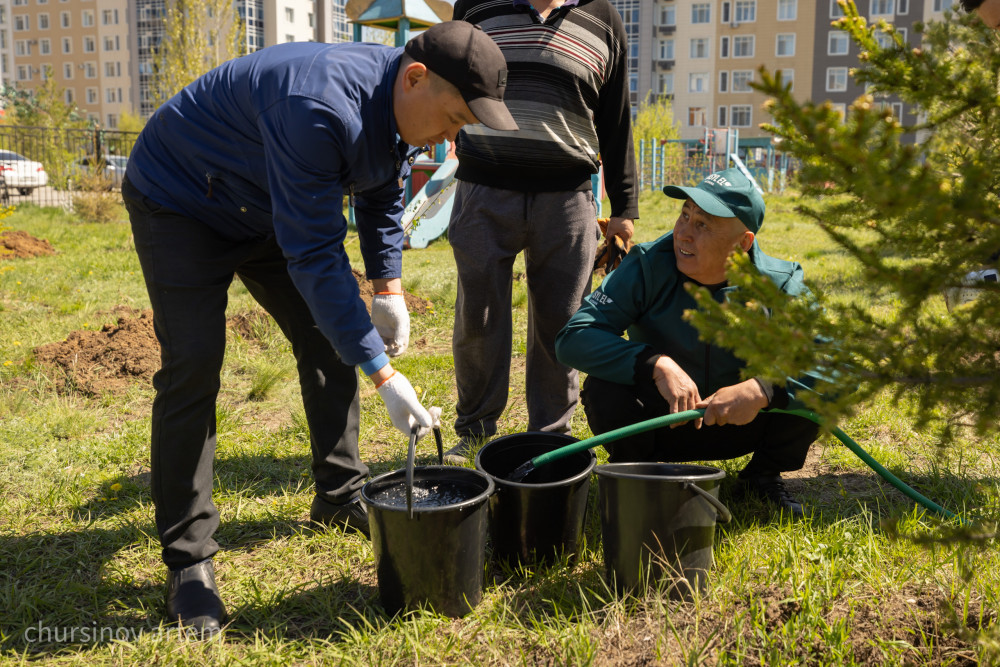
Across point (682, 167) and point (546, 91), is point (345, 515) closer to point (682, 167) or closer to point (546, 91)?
point (546, 91)

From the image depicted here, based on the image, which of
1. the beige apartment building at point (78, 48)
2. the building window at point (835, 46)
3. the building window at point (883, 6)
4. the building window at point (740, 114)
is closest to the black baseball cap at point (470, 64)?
the building window at point (740, 114)

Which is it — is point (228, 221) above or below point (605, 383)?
above

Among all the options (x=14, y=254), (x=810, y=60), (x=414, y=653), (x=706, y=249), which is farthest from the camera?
(x=810, y=60)

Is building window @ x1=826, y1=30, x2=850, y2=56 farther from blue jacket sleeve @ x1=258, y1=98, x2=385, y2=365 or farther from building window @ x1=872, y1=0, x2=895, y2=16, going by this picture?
blue jacket sleeve @ x1=258, y1=98, x2=385, y2=365

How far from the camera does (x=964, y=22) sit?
1.45 m

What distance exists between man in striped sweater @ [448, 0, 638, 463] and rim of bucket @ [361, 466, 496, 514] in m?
0.87

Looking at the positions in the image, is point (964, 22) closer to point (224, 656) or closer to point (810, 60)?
point (224, 656)

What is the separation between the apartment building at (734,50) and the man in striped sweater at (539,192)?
44.3 m

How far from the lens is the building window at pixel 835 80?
46.3m

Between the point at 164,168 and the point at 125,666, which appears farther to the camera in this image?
the point at 164,168

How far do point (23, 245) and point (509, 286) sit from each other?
7.57m

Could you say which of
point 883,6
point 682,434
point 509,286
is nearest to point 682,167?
point 509,286

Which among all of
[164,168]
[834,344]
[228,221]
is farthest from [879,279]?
[164,168]

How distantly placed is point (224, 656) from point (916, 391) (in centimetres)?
164
